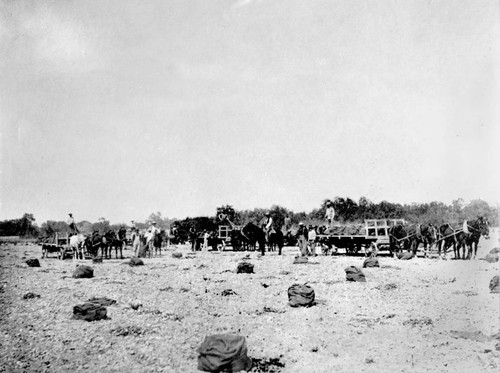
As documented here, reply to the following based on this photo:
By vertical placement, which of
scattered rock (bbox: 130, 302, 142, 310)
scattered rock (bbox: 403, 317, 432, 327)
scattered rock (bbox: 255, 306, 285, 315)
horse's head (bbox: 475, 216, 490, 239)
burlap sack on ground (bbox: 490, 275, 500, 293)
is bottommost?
scattered rock (bbox: 403, 317, 432, 327)

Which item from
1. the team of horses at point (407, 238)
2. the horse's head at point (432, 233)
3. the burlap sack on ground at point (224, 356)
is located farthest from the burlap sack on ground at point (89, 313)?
the horse's head at point (432, 233)

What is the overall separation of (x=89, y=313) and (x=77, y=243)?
15.4m

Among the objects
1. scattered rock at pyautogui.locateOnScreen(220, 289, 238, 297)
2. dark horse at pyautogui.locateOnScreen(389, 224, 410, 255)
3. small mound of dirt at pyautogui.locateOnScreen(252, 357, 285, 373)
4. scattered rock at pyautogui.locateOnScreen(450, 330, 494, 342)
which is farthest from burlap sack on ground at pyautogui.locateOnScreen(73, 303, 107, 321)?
dark horse at pyautogui.locateOnScreen(389, 224, 410, 255)

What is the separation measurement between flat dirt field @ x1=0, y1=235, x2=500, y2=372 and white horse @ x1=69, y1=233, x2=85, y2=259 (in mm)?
8944

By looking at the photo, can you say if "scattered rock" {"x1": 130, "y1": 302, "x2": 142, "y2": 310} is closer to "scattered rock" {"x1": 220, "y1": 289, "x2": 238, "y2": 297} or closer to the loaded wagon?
"scattered rock" {"x1": 220, "y1": 289, "x2": 238, "y2": 297}

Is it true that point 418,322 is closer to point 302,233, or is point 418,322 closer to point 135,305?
point 135,305

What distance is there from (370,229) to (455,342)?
52.9ft

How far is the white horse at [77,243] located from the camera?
2241 cm

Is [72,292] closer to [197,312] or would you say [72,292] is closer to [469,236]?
[197,312]

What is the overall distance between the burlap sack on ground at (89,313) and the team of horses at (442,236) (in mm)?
15450

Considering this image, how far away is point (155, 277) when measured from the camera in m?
14.8

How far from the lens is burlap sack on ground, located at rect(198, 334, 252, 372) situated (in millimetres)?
5684

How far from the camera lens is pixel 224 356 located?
5.68 meters

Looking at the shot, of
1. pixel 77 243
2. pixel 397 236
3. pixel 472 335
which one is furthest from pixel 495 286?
pixel 77 243
